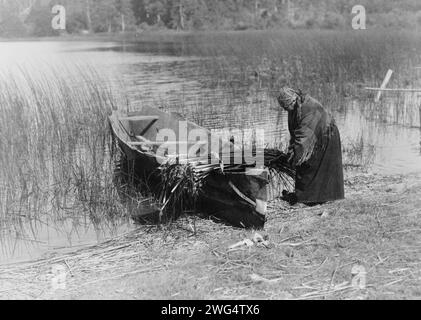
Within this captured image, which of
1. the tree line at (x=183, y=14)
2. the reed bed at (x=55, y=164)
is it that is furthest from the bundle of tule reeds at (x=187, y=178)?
the tree line at (x=183, y=14)

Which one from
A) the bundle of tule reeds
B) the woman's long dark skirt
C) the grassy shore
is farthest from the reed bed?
the woman's long dark skirt

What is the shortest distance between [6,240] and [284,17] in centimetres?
4173

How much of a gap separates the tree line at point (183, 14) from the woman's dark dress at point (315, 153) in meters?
30.5

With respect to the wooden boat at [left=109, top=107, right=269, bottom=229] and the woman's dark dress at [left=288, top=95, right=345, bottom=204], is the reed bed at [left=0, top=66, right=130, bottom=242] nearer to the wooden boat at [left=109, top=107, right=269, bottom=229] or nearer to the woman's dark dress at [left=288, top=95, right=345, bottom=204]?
the wooden boat at [left=109, top=107, right=269, bottom=229]

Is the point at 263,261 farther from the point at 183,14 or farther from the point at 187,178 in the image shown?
the point at 183,14

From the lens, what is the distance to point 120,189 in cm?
690

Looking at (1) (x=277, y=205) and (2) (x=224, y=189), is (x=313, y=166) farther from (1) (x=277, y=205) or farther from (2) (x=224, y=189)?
(2) (x=224, y=189)

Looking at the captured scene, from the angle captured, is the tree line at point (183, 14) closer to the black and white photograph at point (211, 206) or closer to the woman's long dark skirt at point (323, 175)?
the black and white photograph at point (211, 206)

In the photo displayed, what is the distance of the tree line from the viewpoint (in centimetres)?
3897

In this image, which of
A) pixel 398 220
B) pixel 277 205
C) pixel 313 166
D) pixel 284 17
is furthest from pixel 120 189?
pixel 284 17

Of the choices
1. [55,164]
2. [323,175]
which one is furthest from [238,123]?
[323,175]

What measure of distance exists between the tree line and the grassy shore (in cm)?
3110

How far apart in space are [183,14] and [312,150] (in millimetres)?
51573

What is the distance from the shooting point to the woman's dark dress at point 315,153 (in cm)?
598
